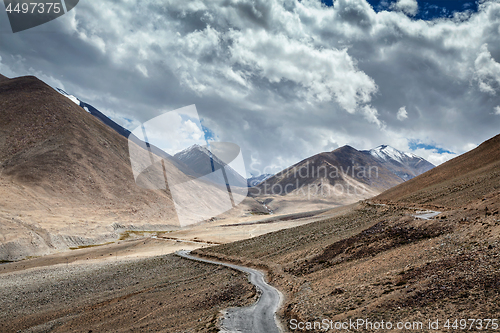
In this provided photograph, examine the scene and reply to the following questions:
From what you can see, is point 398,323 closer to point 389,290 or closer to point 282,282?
point 389,290

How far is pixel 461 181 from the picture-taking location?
6294 cm

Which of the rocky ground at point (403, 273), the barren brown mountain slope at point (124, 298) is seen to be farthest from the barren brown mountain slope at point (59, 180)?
the rocky ground at point (403, 273)

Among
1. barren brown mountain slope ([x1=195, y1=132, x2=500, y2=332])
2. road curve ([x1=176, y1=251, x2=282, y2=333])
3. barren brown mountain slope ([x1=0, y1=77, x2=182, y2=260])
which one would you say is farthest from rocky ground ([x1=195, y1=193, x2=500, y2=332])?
barren brown mountain slope ([x1=0, y1=77, x2=182, y2=260])

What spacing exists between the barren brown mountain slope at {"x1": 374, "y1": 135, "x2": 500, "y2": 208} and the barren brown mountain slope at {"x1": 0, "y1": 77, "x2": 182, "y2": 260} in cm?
7496

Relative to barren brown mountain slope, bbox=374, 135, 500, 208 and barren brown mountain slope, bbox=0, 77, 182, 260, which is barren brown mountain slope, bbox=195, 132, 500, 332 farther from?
barren brown mountain slope, bbox=0, 77, 182, 260

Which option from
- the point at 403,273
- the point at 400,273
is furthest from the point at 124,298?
the point at 403,273

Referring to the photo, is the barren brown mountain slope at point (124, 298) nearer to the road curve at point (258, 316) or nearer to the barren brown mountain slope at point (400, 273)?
the road curve at point (258, 316)

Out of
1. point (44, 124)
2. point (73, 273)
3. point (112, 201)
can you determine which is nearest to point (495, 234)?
point (73, 273)

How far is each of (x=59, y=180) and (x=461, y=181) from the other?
11382cm

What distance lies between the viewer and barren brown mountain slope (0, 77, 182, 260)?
68.5 meters

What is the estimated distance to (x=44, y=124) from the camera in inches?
4756

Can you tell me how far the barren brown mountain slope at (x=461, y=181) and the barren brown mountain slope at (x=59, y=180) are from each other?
74960mm

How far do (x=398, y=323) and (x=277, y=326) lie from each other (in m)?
6.09

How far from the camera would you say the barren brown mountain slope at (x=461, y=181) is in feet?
171
